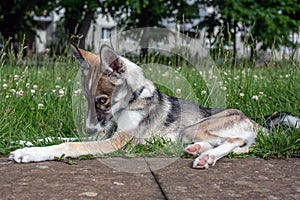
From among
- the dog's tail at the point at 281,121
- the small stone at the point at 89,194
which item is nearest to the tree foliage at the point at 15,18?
the dog's tail at the point at 281,121

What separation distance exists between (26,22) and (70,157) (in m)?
15.9

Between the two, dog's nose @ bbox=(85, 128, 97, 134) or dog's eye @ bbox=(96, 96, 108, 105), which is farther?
dog's nose @ bbox=(85, 128, 97, 134)

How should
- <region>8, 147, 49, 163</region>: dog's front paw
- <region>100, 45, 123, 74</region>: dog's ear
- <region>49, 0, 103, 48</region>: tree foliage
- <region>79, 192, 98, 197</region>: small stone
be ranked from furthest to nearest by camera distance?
<region>49, 0, 103, 48</region>: tree foliage
<region>100, 45, 123, 74</region>: dog's ear
<region>8, 147, 49, 163</region>: dog's front paw
<region>79, 192, 98, 197</region>: small stone

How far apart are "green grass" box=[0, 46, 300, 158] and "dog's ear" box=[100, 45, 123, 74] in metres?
0.73

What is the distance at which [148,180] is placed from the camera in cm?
277

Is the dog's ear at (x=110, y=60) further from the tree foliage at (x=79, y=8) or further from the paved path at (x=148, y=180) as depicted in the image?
the tree foliage at (x=79, y=8)

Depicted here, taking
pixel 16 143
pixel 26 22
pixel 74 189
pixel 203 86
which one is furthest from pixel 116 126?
pixel 26 22

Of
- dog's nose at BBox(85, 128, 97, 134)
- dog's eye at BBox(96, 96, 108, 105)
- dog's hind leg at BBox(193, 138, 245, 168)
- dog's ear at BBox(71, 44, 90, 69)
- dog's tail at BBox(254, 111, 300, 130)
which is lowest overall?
dog's hind leg at BBox(193, 138, 245, 168)

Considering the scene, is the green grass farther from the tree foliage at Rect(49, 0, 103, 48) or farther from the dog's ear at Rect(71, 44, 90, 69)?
the tree foliage at Rect(49, 0, 103, 48)

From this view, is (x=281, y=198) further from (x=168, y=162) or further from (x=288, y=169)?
(x=168, y=162)

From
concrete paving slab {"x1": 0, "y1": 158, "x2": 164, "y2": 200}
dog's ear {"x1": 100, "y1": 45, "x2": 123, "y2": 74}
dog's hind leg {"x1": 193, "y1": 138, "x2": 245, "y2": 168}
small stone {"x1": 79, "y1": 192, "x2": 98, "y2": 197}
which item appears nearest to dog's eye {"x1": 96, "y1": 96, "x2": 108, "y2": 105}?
dog's ear {"x1": 100, "y1": 45, "x2": 123, "y2": 74}

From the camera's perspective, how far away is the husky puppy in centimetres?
346

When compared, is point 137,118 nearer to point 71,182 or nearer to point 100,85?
point 100,85

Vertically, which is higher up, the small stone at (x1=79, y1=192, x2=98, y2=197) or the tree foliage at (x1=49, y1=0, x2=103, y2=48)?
the tree foliage at (x1=49, y1=0, x2=103, y2=48)
